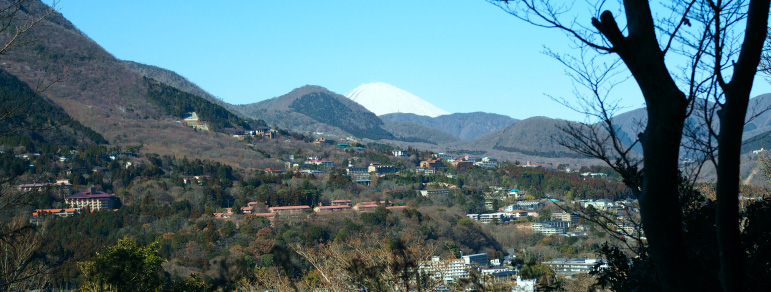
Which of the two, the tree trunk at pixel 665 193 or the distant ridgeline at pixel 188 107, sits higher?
the distant ridgeline at pixel 188 107

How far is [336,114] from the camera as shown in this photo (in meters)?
146

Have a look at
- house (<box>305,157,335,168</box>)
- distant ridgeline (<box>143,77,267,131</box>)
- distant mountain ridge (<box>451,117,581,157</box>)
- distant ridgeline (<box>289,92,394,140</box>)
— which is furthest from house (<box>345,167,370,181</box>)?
distant ridgeline (<box>289,92,394,140</box>)

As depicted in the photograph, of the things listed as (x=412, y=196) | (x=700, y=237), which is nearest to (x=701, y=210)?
(x=700, y=237)

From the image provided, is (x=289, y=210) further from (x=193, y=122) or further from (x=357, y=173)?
(x=193, y=122)

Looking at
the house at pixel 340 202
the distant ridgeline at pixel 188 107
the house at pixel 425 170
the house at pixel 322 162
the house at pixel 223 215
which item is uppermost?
the distant ridgeline at pixel 188 107

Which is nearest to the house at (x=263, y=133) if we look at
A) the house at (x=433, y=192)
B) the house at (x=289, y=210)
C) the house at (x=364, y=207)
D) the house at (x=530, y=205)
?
the house at (x=433, y=192)

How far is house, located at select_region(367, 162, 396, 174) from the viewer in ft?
201

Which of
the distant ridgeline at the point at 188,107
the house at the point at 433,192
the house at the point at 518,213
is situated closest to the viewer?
the house at the point at 518,213

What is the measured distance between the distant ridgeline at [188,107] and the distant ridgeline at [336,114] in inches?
2104

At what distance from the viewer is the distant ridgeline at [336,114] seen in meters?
138

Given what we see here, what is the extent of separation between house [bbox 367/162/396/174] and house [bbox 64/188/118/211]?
2553cm

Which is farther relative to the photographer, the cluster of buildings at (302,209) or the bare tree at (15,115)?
the cluster of buildings at (302,209)

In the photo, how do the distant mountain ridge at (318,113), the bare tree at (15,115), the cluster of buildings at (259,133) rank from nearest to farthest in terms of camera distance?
1. the bare tree at (15,115)
2. the cluster of buildings at (259,133)
3. the distant mountain ridge at (318,113)

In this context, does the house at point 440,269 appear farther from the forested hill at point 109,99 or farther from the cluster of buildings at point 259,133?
the cluster of buildings at point 259,133
